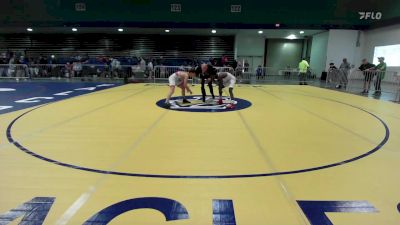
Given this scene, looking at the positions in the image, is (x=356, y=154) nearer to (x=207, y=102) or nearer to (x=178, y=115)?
(x=178, y=115)

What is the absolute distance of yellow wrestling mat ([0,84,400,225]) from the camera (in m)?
2.66

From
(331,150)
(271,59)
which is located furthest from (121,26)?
(331,150)

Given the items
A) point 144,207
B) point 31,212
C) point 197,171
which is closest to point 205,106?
point 197,171

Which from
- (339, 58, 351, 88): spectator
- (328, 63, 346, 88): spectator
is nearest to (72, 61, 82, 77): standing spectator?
(328, 63, 346, 88): spectator

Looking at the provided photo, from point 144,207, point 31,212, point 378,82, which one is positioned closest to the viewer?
point 31,212

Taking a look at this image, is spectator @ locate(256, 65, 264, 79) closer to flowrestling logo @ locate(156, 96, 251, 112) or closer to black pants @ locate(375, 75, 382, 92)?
black pants @ locate(375, 75, 382, 92)

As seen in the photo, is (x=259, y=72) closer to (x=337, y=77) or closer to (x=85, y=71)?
(x=337, y=77)

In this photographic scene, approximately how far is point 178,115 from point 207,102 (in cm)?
233

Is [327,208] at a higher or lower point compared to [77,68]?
lower

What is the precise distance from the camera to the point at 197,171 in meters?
3.63

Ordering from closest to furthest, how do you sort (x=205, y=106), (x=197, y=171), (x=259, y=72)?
(x=197, y=171)
(x=205, y=106)
(x=259, y=72)

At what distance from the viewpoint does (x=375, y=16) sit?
21.0 m

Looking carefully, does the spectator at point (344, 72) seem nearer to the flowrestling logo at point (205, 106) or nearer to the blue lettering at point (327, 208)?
the flowrestling logo at point (205, 106)

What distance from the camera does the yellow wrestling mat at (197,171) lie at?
2.66 metres
